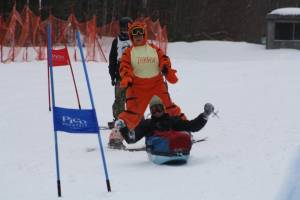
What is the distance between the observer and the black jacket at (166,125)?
722 centimetres

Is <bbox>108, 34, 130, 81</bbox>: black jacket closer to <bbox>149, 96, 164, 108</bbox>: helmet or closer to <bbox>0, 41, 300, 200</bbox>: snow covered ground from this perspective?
<bbox>0, 41, 300, 200</bbox>: snow covered ground

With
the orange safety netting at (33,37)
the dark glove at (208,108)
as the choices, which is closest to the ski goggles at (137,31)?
the dark glove at (208,108)

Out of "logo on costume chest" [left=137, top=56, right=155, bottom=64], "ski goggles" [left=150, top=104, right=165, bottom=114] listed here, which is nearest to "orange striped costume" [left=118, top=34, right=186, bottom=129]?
"logo on costume chest" [left=137, top=56, right=155, bottom=64]

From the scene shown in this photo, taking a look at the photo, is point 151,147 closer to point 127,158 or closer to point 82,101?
point 127,158

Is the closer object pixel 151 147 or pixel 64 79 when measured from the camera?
pixel 151 147

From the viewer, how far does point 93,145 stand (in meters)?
8.56

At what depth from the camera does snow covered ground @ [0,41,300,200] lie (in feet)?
19.1

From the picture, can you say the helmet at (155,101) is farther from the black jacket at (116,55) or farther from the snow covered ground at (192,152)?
the black jacket at (116,55)

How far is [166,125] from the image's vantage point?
7215 millimetres

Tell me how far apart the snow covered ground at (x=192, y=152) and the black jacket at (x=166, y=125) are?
1.13 ft

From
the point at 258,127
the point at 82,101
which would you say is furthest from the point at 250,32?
the point at 258,127

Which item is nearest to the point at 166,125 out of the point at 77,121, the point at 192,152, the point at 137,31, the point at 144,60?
the point at 192,152

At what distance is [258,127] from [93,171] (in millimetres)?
3438

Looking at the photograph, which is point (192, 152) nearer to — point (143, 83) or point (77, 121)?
point (143, 83)
